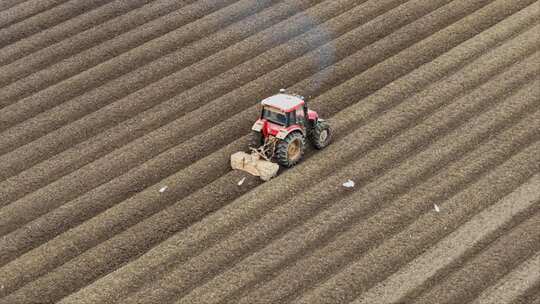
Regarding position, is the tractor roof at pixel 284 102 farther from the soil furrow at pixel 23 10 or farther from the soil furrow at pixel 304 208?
the soil furrow at pixel 23 10

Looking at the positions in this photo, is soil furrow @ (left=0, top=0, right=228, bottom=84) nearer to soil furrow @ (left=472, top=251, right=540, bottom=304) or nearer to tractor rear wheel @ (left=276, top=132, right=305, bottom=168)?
tractor rear wheel @ (left=276, top=132, right=305, bottom=168)

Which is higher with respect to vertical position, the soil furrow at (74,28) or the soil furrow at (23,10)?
the soil furrow at (23,10)

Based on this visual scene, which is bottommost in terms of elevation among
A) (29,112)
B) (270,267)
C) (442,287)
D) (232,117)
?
(442,287)

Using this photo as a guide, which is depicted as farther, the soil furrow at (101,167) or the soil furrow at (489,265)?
the soil furrow at (101,167)

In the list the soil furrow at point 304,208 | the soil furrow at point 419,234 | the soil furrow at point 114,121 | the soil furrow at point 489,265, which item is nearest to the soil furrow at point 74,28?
the soil furrow at point 114,121

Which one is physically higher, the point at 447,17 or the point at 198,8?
the point at 198,8

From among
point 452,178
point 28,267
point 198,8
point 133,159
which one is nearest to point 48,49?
point 198,8

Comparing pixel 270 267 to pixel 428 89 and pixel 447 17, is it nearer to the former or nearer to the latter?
pixel 428 89

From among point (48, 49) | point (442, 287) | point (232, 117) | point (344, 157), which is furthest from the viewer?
point (48, 49)

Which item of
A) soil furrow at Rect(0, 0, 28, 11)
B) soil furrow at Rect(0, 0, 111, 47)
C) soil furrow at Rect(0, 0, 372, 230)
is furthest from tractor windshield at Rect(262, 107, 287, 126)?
soil furrow at Rect(0, 0, 28, 11)
